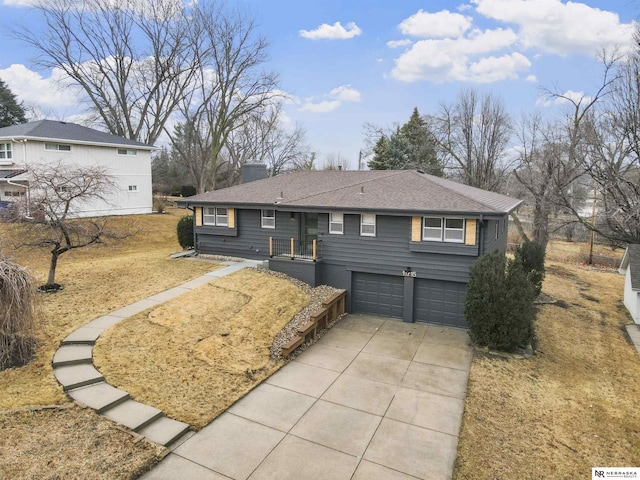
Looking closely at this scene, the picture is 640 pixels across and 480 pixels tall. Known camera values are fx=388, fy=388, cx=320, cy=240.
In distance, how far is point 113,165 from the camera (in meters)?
27.3

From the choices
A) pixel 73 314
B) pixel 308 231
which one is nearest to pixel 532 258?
pixel 308 231

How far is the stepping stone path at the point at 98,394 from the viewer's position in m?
6.38

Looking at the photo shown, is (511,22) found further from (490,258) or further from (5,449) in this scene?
(5,449)

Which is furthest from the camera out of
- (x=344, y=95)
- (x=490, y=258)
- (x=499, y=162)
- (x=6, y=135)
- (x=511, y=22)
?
(x=344, y=95)

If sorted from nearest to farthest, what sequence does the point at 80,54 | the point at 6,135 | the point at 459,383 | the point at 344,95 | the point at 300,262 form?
the point at 459,383 → the point at 300,262 → the point at 6,135 → the point at 80,54 → the point at 344,95

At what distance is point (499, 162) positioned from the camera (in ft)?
98.2

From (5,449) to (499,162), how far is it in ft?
104

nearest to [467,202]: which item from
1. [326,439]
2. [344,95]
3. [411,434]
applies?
[411,434]

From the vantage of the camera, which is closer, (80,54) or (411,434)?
(411,434)

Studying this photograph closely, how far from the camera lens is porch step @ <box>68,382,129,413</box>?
657 cm

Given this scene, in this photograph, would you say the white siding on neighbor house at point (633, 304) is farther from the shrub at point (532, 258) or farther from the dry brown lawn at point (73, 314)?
the dry brown lawn at point (73, 314)

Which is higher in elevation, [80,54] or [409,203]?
[80,54]

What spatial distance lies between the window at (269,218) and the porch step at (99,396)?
1035 centimetres

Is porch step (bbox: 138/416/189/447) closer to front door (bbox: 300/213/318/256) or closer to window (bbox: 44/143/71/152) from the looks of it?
front door (bbox: 300/213/318/256)
